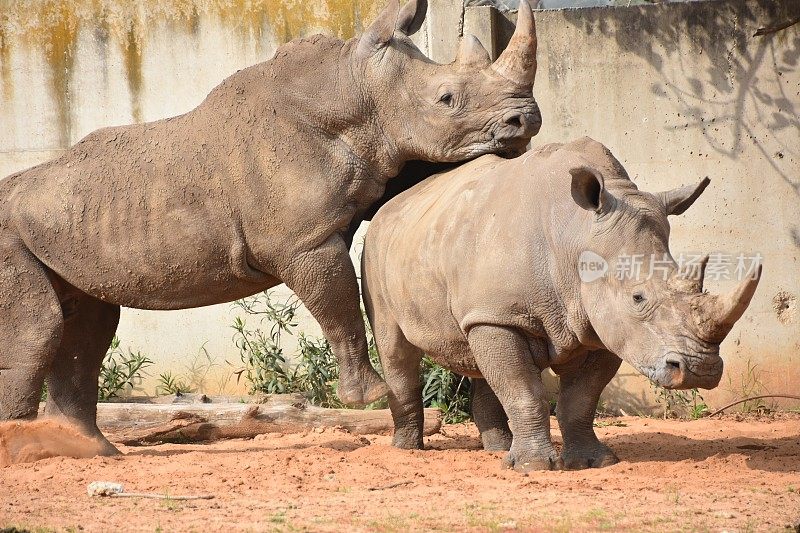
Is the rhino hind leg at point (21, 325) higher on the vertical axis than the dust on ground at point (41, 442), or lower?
higher

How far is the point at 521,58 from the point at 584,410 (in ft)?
6.72

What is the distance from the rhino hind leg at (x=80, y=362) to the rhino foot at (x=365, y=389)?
1.62 m

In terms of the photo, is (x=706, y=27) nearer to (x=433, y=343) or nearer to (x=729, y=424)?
(x=729, y=424)

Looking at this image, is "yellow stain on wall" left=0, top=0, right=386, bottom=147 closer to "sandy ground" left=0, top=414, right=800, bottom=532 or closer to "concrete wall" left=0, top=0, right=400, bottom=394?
"concrete wall" left=0, top=0, right=400, bottom=394

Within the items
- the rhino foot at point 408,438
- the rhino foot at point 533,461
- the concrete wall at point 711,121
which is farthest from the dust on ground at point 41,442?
the concrete wall at point 711,121

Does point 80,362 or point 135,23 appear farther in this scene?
point 135,23

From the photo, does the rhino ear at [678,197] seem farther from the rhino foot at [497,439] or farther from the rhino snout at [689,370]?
the rhino foot at [497,439]

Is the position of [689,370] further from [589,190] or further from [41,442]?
[41,442]

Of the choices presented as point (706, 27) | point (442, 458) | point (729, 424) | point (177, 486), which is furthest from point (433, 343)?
point (706, 27)

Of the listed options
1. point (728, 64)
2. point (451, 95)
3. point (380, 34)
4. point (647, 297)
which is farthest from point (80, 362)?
point (728, 64)

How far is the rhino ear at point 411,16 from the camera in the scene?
319 inches

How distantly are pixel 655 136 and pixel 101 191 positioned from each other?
4.29 metres

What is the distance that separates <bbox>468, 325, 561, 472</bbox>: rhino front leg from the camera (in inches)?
263

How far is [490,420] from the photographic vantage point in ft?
25.8
